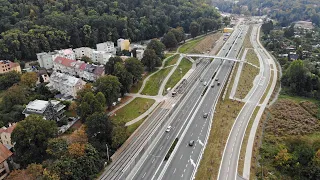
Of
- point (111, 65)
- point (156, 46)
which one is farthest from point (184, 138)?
point (156, 46)

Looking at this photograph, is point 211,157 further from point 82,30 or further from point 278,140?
point 82,30

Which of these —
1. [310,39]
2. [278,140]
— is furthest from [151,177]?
[310,39]

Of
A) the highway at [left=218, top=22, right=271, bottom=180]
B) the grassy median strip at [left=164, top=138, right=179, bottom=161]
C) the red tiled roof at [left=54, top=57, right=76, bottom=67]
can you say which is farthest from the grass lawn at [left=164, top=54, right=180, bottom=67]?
the grassy median strip at [left=164, top=138, right=179, bottom=161]

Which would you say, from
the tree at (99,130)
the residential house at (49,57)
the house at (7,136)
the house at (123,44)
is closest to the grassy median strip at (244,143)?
the tree at (99,130)

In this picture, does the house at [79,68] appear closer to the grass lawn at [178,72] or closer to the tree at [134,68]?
the tree at [134,68]

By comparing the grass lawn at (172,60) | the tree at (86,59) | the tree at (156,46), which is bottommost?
the grass lawn at (172,60)

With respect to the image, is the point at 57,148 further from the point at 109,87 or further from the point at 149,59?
the point at 149,59
